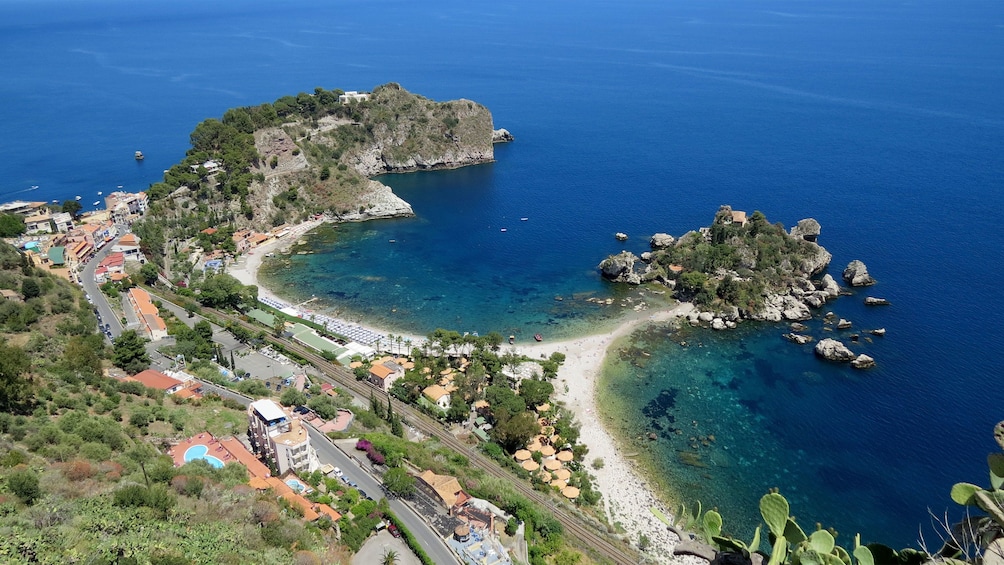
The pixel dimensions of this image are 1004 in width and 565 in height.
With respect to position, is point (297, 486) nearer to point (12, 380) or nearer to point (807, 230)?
point (12, 380)

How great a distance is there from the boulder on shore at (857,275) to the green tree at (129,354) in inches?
2584

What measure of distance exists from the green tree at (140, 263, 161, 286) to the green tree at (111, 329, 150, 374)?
2060cm

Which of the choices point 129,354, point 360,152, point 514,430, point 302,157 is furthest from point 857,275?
point 360,152

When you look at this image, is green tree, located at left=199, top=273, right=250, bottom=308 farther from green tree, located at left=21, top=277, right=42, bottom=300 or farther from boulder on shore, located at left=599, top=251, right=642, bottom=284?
boulder on shore, located at left=599, top=251, right=642, bottom=284

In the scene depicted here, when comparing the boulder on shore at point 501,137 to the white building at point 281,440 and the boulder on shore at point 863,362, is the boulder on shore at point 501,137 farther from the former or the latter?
the white building at point 281,440

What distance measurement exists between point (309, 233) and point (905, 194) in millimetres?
84745

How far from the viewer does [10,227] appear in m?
67.1

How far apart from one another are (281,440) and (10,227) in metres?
58.5

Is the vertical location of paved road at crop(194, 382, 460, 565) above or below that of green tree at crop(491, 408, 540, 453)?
above

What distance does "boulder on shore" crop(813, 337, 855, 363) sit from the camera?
49.9m

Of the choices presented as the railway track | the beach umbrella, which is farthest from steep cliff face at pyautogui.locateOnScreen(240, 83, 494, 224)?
the beach umbrella

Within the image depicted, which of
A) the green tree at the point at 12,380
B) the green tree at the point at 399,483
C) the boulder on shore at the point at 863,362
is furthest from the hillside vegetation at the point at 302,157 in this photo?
the boulder on shore at the point at 863,362

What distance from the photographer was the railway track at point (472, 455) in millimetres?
32303

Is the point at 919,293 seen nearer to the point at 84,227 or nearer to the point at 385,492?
the point at 385,492
